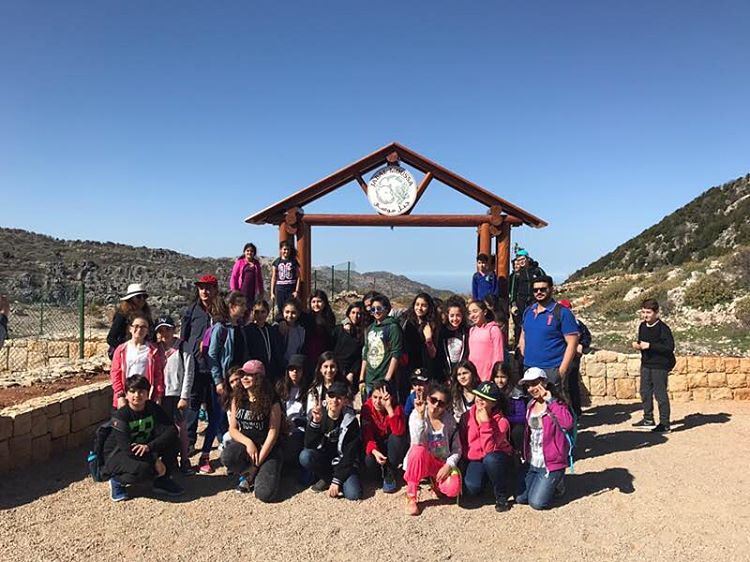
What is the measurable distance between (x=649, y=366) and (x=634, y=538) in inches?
118

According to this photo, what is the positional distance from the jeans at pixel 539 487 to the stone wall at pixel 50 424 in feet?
14.5

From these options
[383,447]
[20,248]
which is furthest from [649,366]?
[20,248]

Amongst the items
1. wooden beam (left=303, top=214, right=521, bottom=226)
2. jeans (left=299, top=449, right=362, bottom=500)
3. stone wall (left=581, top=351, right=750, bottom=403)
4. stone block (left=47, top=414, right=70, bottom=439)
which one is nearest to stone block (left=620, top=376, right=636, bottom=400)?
stone wall (left=581, top=351, right=750, bottom=403)

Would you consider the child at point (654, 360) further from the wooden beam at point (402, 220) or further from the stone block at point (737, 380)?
the wooden beam at point (402, 220)

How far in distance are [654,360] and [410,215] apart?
3.56 metres

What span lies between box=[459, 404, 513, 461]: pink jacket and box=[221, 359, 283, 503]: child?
161 centimetres

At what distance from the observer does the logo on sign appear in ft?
25.4

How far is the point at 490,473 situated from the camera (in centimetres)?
444

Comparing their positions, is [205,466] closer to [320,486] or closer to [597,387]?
[320,486]

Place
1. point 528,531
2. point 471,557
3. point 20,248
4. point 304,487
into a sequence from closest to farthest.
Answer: point 471,557, point 528,531, point 304,487, point 20,248

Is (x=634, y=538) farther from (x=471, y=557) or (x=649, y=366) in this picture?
(x=649, y=366)

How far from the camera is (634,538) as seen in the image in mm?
3928

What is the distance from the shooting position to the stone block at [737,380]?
7.90 metres

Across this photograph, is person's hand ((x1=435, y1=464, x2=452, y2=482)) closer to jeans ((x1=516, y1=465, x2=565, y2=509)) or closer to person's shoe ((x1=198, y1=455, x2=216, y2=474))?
jeans ((x1=516, y1=465, x2=565, y2=509))
